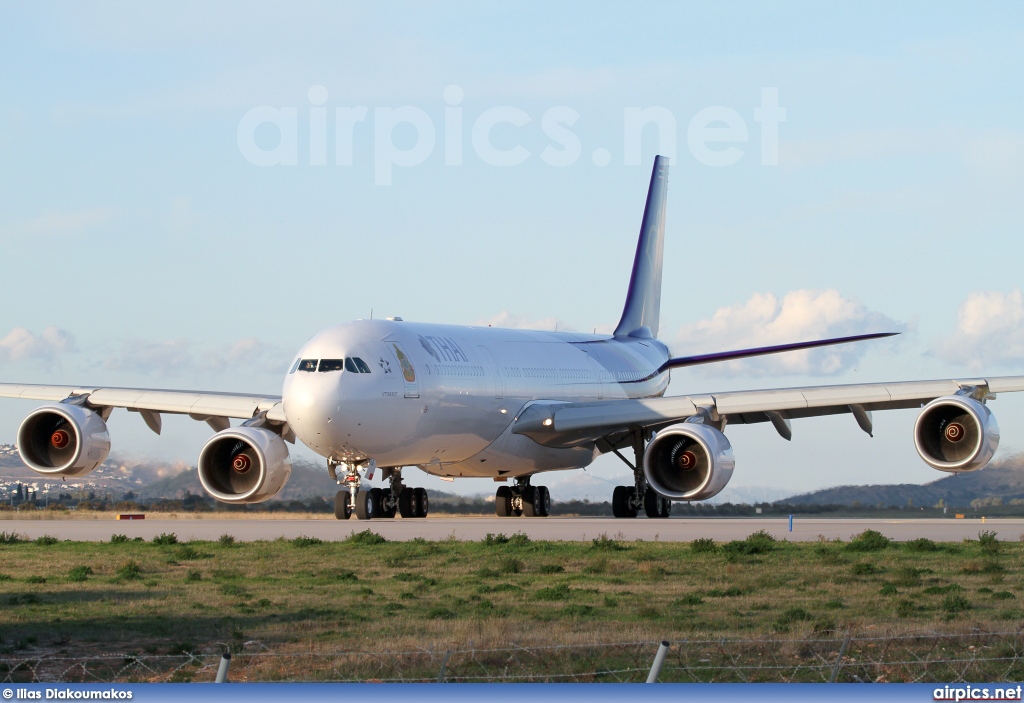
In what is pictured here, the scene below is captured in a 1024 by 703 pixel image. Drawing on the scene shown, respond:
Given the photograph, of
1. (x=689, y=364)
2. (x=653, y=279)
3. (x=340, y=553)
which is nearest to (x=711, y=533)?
(x=340, y=553)

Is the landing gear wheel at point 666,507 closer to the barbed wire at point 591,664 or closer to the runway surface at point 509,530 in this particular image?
the runway surface at point 509,530

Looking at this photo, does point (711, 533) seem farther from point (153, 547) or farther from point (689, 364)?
point (689, 364)

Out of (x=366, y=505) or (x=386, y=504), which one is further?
(x=386, y=504)

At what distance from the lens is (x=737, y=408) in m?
29.0

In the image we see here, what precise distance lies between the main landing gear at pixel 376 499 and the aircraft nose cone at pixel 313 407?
5.19 feet

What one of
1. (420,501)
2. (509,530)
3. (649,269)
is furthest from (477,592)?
(649,269)

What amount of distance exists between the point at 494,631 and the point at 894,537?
13.5 meters

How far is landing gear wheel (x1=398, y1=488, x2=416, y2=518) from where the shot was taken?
30.4 metres

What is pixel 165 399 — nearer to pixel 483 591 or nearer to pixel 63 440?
pixel 63 440

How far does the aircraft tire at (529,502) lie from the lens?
35.1 metres

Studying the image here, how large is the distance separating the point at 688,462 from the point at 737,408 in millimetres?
Answer: 2097

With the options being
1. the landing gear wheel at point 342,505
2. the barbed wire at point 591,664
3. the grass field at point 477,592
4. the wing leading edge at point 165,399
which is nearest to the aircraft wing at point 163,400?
the wing leading edge at point 165,399

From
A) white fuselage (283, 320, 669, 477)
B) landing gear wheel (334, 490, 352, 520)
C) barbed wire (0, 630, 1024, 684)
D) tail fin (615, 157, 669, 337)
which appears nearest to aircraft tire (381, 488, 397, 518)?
landing gear wheel (334, 490, 352, 520)

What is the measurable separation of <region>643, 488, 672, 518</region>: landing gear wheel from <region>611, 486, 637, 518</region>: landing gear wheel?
316 mm
